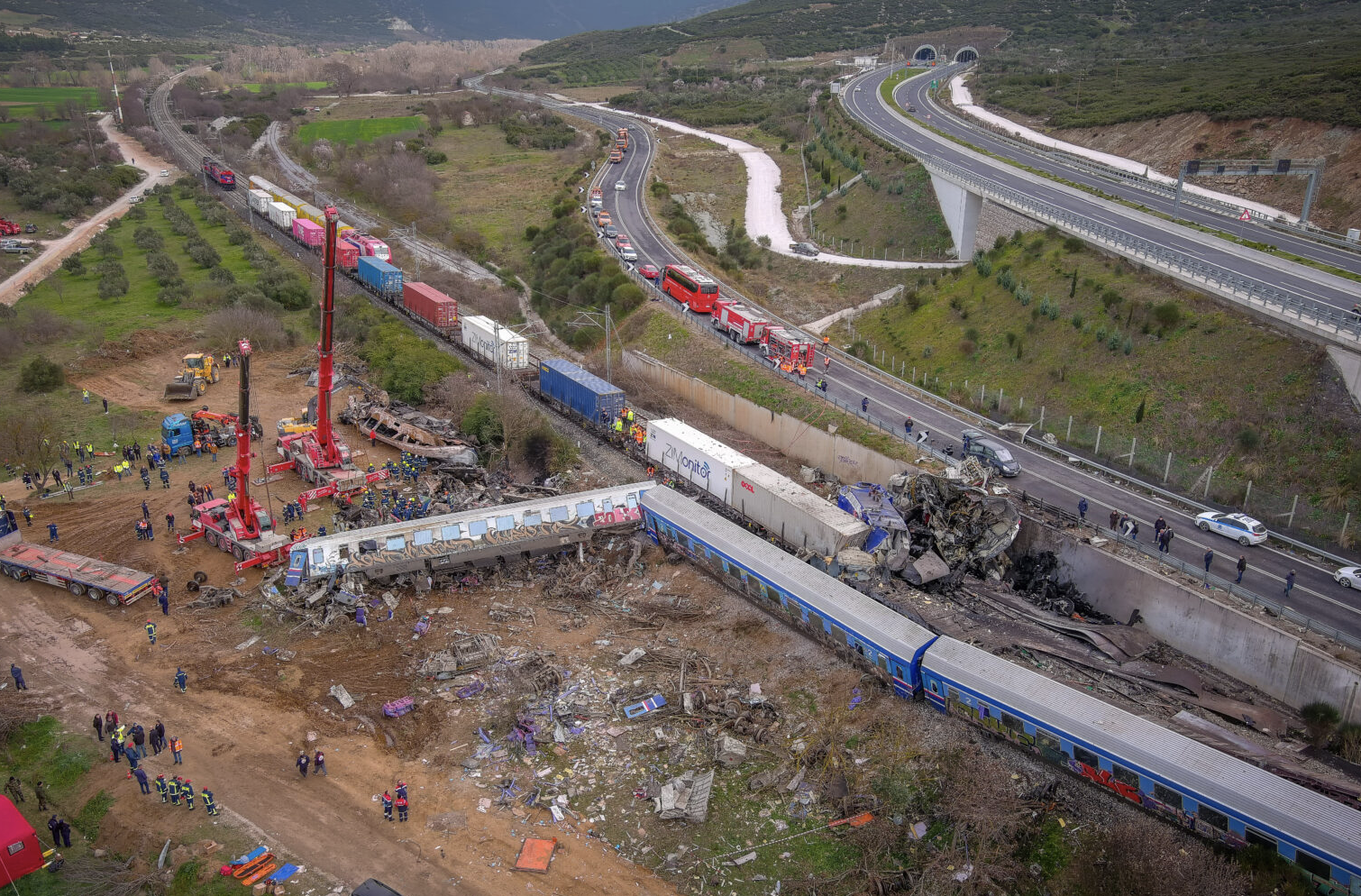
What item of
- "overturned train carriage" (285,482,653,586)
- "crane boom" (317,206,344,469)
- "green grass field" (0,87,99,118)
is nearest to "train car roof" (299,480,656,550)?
"overturned train carriage" (285,482,653,586)

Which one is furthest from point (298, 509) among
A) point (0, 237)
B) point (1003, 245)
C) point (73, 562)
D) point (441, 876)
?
point (0, 237)

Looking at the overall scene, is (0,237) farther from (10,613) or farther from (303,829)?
(303,829)

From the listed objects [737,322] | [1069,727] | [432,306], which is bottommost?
[1069,727]

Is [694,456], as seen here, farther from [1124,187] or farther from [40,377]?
[1124,187]

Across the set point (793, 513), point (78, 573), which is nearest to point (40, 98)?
point (78, 573)

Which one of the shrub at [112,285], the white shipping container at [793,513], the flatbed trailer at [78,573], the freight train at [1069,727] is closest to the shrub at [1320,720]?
the freight train at [1069,727]

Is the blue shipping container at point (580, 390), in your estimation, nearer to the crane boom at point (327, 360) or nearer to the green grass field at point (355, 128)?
the crane boom at point (327, 360)
